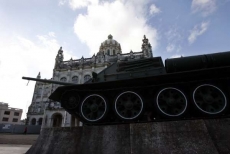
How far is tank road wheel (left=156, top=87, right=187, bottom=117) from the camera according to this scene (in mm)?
4742

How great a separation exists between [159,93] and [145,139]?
5.41ft

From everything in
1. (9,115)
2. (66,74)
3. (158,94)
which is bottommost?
(158,94)

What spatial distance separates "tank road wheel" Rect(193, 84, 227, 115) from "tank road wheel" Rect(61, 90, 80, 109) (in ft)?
13.1

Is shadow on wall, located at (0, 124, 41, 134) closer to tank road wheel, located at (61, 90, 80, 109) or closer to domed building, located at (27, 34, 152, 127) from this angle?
domed building, located at (27, 34, 152, 127)

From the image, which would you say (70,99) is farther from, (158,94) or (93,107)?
(158,94)

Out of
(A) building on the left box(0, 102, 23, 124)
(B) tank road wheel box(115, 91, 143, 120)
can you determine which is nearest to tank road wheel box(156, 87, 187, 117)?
(B) tank road wheel box(115, 91, 143, 120)

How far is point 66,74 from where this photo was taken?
3838 cm

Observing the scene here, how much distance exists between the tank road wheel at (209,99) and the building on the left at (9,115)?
7494 cm

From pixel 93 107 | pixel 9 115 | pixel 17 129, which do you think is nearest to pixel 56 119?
pixel 17 129

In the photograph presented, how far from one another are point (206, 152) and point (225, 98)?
1997 millimetres

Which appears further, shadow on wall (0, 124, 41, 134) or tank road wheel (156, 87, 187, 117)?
shadow on wall (0, 124, 41, 134)

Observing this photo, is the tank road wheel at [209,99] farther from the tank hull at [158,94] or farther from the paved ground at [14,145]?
the paved ground at [14,145]

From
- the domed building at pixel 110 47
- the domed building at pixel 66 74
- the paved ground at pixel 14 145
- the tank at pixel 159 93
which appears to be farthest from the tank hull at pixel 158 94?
the domed building at pixel 110 47

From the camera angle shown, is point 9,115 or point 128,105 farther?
point 9,115
